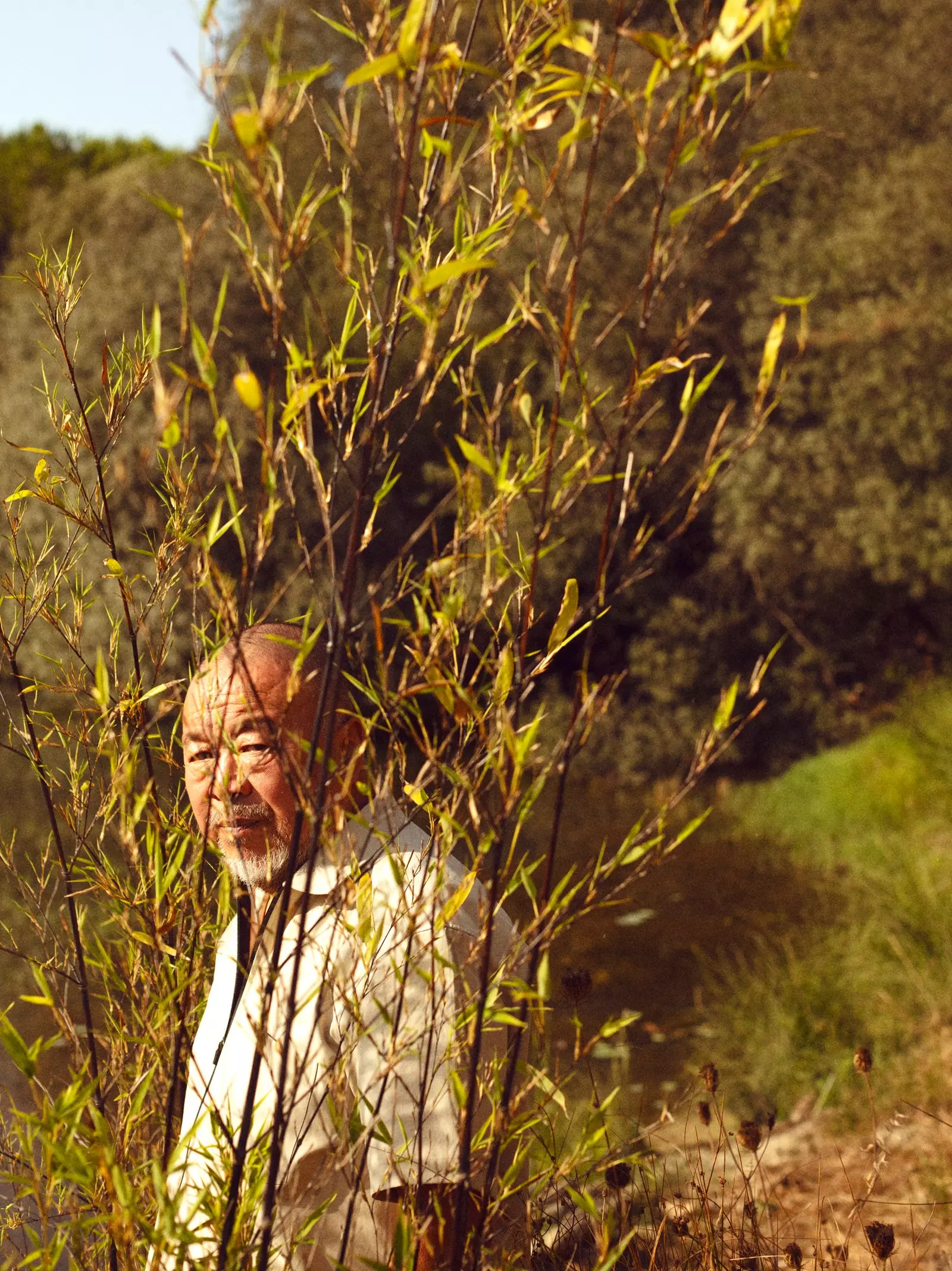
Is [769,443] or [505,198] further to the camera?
[769,443]

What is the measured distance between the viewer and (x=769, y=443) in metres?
11.4

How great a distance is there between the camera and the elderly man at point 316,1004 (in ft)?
3.67

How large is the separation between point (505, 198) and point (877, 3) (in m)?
12.9

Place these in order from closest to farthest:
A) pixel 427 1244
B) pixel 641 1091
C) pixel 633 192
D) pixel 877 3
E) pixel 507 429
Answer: pixel 427 1244 < pixel 641 1091 < pixel 507 429 < pixel 633 192 < pixel 877 3

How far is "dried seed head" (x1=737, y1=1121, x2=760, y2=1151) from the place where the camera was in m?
1.87

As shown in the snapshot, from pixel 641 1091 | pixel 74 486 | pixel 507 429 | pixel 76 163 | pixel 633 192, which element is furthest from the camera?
pixel 76 163

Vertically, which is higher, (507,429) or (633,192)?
(633,192)

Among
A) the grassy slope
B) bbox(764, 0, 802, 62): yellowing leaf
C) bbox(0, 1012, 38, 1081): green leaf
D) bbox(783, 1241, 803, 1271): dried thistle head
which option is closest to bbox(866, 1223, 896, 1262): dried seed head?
bbox(783, 1241, 803, 1271): dried thistle head

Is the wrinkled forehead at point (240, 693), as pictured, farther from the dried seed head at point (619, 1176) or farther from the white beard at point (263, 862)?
the dried seed head at point (619, 1176)

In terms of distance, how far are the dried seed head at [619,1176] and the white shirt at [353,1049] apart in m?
0.32

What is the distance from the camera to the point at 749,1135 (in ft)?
6.30

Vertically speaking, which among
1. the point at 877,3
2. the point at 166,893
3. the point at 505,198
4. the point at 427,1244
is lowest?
the point at 427,1244

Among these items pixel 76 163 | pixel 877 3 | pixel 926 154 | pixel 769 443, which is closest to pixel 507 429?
pixel 769 443

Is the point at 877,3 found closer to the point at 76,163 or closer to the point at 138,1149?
the point at 138,1149
